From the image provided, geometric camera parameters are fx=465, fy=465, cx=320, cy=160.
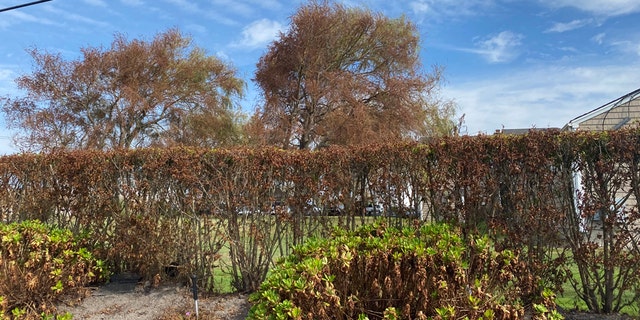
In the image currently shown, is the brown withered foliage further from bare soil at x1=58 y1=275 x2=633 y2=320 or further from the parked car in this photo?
bare soil at x1=58 y1=275 x2=633 y2=320

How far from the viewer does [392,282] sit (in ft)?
10.7

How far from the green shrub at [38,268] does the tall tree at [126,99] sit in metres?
18.8

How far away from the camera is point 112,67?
24719 mm

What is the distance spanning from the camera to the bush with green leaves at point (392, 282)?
112 inches

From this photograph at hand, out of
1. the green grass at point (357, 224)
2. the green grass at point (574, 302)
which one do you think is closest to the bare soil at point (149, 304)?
the green grass at point (357, 224)

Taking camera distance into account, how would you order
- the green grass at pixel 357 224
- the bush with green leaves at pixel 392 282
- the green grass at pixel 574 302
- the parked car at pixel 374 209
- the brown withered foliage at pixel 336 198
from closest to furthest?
the bush with green leaves at pixel 392 282 → the brown withered foliage at pixel 336 198 → the green grass at pixel 574 302 → the green grass at pixel 357 224 → the parked car at pixel 374 209

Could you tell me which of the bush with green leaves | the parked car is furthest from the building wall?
the bush with green leaves

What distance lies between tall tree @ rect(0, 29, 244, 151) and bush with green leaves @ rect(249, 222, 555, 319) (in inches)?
864

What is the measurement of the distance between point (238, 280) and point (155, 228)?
3.89 feet

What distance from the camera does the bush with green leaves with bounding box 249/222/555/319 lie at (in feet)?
9.33

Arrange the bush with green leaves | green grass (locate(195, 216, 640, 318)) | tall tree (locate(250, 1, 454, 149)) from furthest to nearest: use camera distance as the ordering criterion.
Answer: tall tree (locate(250, 1, 454, 149))
green grass (locate(195, 216, 640, 318))
the bush with green leaves

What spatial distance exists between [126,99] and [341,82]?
36.8 ft

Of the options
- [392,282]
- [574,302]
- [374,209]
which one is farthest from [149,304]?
[574,302]

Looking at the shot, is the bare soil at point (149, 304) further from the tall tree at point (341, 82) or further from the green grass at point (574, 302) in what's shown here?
the tall tree at point (341, 82)
